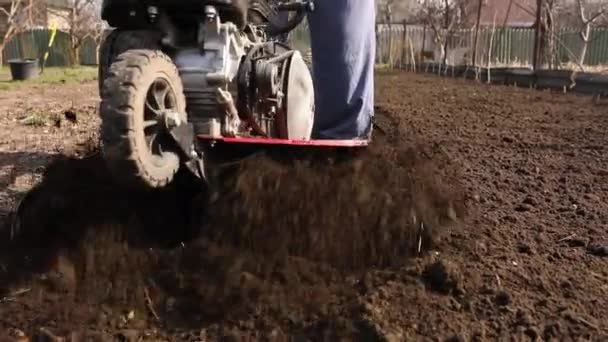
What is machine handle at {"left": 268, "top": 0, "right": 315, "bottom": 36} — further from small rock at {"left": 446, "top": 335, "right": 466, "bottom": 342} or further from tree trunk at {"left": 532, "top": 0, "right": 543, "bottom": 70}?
tree trunk at {"left": 532, "top": 0, "right": 543, "bottom": 70}

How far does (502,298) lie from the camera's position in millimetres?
3168

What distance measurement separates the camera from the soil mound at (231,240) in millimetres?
3166

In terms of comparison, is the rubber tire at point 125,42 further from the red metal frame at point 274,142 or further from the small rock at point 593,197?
the small rock at point 593,197

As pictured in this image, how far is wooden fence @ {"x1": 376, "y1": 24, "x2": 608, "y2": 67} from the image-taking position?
2406cm

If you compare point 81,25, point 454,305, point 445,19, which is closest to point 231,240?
point 454,305

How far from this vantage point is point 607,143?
7.50 metres

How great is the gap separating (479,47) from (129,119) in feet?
65.1

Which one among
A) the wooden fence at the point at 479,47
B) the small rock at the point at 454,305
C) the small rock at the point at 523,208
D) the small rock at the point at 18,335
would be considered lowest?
the small rock at the point at 18,335

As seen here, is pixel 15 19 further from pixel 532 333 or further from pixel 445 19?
pixel 532 333

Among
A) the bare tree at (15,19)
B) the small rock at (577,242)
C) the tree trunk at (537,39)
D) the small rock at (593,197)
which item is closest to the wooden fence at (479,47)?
the tree trunk at (537,39)

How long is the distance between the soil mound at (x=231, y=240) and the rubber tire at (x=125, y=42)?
→ 68cm

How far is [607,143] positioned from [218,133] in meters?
5.26

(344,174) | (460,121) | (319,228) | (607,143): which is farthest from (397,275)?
(460,121)

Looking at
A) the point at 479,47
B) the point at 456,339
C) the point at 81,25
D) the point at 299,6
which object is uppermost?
the point at 81,25
